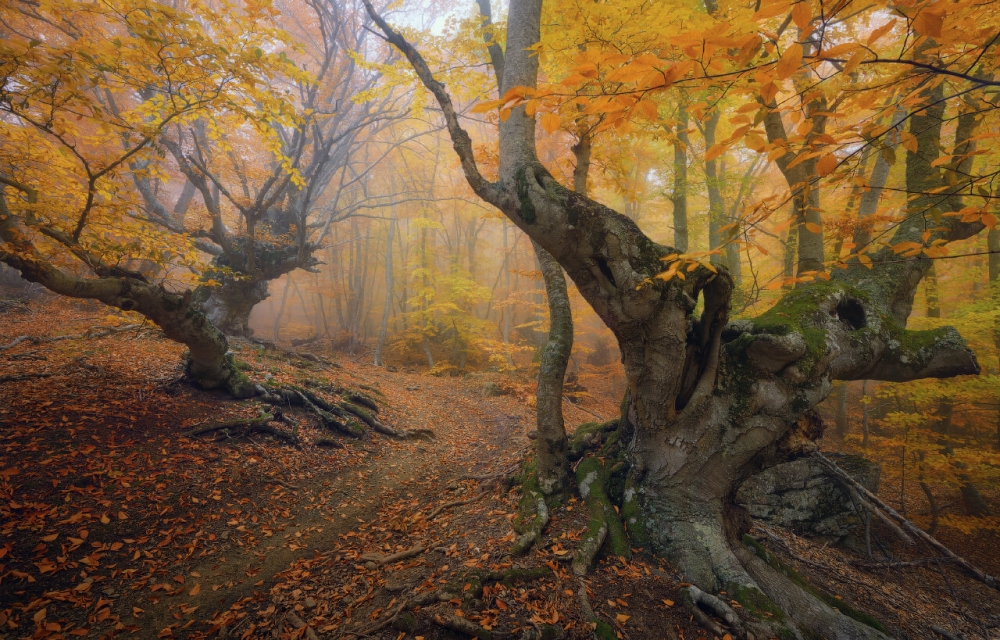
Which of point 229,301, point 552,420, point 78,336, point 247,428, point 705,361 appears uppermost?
point 229,301

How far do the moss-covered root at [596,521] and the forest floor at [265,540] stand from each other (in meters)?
0.11

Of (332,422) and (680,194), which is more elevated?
(680,194)

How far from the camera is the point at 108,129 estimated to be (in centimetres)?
427

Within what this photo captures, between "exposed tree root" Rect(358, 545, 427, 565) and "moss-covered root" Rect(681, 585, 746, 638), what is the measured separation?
2.50 m

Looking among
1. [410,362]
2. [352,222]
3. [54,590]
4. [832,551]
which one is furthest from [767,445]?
[352,222]

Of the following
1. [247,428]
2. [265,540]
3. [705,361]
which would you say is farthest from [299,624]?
Answer: [705,361]

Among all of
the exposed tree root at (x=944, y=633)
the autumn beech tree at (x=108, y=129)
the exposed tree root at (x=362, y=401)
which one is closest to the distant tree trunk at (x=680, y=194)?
the exposed tree root at (x=944, y=633)

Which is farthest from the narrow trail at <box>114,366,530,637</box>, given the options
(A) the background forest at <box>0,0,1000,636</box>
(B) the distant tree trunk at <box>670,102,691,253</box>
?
(B) the distant tree trunk at <box>670,102,691,253</box>

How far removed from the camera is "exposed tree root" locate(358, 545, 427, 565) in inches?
148

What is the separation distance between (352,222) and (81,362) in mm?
16955

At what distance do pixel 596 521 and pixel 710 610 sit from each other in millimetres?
1107

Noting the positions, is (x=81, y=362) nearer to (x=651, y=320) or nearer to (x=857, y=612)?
(x=651, y=320)

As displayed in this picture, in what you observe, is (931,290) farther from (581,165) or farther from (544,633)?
(544,633)

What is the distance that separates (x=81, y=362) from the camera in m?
6.19
